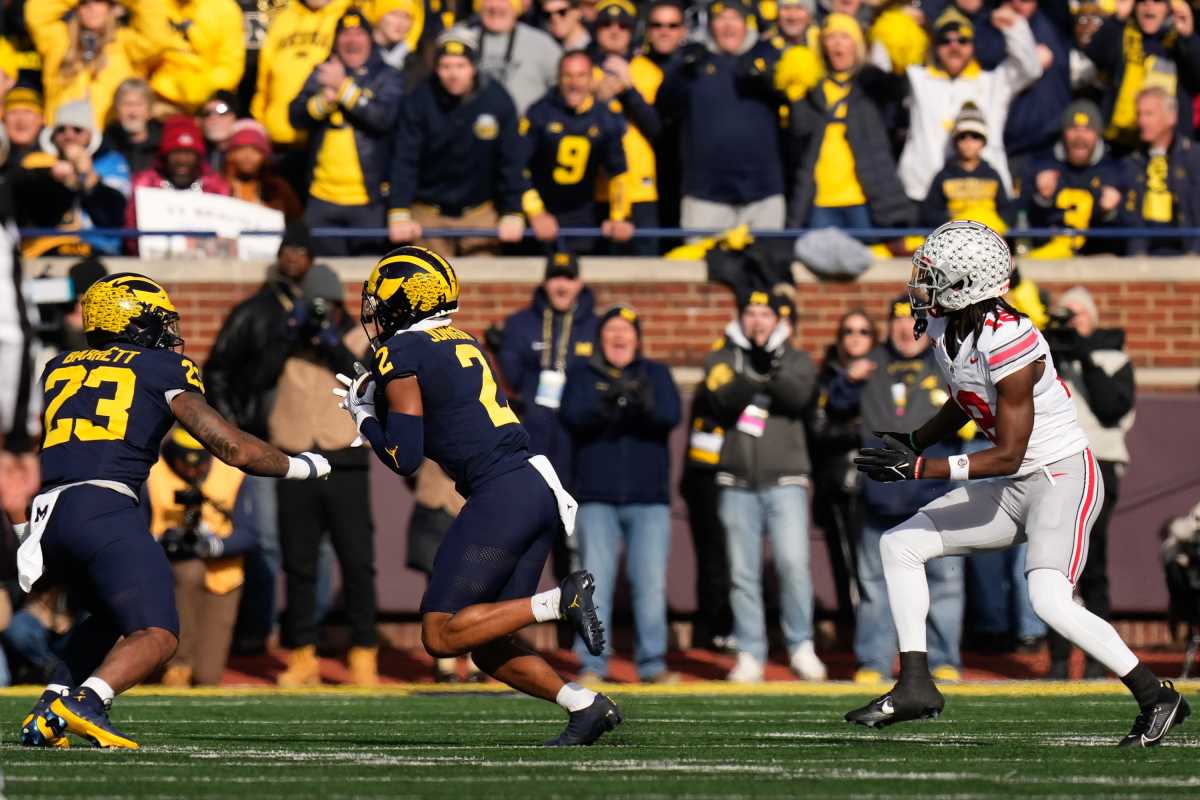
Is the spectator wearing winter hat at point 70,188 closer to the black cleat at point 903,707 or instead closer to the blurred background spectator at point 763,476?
the blurred background spectator at point 763,476

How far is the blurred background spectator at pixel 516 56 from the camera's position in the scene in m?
14.4

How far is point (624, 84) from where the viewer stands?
555 inches

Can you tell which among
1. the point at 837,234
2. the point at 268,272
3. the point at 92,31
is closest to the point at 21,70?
the point at 92,31

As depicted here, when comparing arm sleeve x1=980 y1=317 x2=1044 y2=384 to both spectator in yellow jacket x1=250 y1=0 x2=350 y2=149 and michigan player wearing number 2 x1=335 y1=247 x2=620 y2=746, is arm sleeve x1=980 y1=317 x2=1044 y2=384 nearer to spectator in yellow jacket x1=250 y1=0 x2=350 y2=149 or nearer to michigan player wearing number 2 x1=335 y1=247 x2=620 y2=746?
michigan player wearing number 2 x1=335 y1=247 x2=620 y2=746

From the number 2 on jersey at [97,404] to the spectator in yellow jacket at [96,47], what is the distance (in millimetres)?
6961

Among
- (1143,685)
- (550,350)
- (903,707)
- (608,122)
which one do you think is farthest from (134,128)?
(1143,685)

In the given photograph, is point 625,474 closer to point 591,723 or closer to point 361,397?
point 361,397

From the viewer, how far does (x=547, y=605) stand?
25.5ft

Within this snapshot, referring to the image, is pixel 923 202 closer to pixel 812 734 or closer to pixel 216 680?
pixel 216 680

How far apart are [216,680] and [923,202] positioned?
524 centimetres

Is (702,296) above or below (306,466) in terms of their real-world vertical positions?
above

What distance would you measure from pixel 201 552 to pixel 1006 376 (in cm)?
557

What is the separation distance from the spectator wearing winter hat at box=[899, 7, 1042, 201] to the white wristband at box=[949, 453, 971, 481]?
6.51m

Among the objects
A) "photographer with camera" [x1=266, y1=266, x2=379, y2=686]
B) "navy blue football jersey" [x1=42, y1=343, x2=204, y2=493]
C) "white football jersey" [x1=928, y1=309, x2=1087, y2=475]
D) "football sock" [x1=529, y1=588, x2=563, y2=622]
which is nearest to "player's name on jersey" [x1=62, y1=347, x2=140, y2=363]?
"navy blue football jersey" [x1=42, y1=343, x2=204, y2=493]
